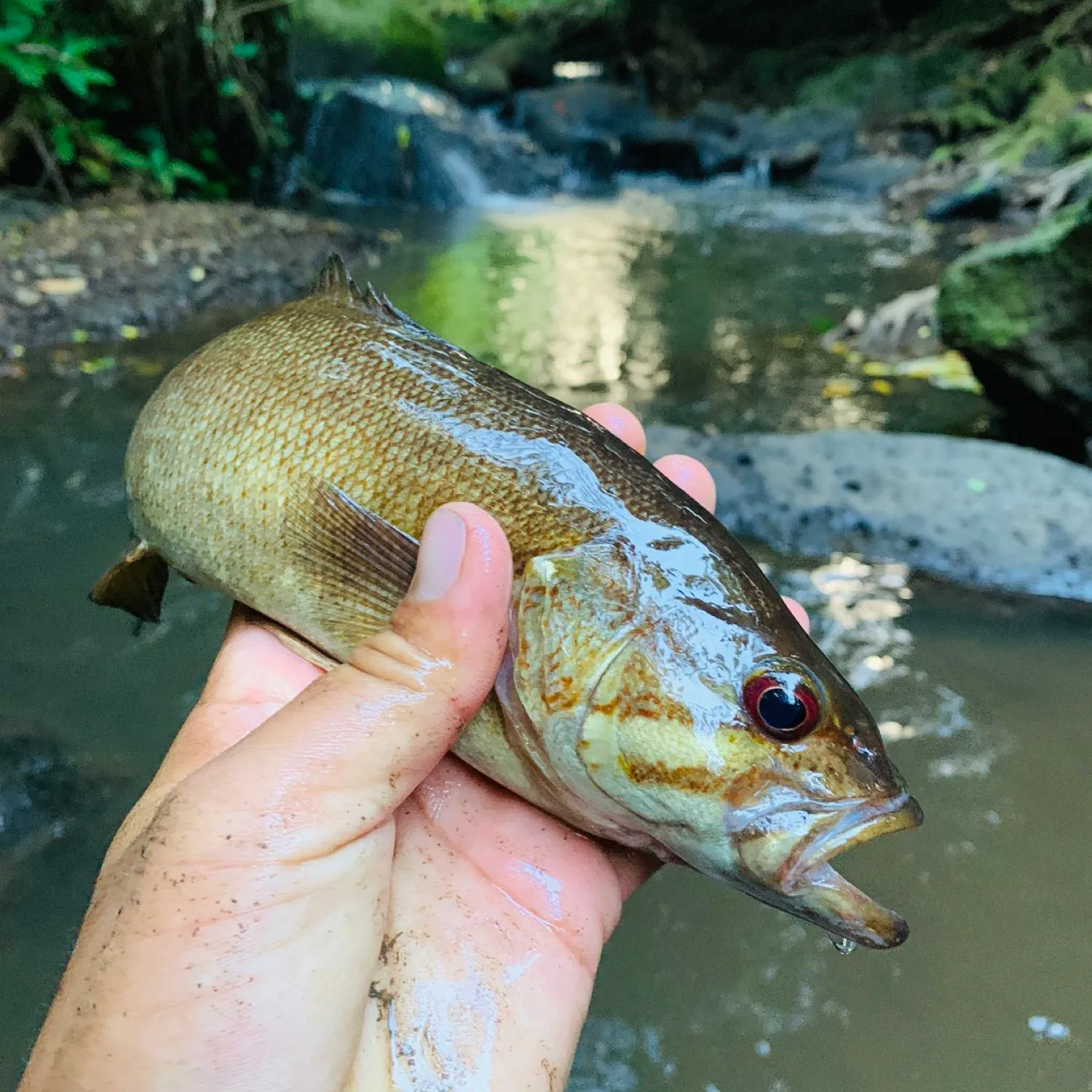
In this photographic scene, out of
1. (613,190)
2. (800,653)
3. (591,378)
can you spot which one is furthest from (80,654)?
(613,190)

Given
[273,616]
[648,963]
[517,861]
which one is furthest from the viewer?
[648,963]

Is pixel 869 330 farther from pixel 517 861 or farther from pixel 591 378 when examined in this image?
pixel 517 861

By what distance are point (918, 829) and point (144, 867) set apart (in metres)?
2.58

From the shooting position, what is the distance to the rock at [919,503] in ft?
14.8

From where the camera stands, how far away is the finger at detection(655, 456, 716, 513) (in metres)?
2.74

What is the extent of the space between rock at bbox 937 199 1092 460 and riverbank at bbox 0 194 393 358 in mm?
6266

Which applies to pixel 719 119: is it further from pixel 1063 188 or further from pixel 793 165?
pixel 1063 188

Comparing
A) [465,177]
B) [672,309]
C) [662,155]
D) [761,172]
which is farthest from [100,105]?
[761,172]

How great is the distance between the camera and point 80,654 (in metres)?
3.86

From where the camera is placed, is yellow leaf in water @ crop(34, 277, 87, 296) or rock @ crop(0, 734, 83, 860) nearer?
rock @ crop(0, 734, 83, 860)

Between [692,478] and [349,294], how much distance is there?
3.74ft

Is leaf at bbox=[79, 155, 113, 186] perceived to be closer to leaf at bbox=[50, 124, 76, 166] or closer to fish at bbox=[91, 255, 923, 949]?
leaf at bbox=[50, 124, 76, 166]

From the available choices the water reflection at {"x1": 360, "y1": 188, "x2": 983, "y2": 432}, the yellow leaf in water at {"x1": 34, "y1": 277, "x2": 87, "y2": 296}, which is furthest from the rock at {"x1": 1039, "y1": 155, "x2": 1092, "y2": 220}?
the yellow leaf in water at {"x1": 34, "y1": 277, "x2": 87, "y2": 296}

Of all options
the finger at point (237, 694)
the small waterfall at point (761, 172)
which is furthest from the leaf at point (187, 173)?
the small waterfall at point (761, 172)
